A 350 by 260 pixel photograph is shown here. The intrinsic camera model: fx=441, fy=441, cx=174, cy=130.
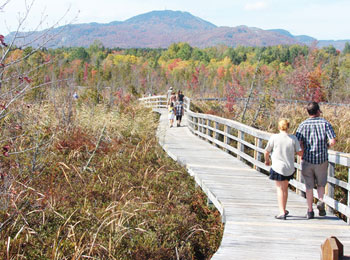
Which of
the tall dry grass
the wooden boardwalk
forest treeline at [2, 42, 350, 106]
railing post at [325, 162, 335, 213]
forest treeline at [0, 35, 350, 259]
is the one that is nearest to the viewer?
the wooden boardwalk

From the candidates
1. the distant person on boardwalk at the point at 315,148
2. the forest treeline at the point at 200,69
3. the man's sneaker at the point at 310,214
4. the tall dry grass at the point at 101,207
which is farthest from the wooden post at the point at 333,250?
the forest treeline at the point at 200,69

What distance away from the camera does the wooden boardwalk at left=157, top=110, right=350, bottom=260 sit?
15.7 ft

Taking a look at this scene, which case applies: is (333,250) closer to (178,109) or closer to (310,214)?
(310,214)

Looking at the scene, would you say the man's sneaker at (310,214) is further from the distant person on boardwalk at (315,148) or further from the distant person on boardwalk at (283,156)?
the distant person on boardwalk at (283,156)

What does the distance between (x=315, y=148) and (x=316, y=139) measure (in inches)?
4.6

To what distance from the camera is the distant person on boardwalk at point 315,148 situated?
5.72 meters

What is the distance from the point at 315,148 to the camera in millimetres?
5738

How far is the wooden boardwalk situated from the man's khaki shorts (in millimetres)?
497

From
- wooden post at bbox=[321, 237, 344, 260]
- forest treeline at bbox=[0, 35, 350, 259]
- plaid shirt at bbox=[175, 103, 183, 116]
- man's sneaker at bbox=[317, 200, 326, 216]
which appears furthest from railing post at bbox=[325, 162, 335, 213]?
plaid shirt at bbox=[175, 103, 183, 116]

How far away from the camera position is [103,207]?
6934 mm

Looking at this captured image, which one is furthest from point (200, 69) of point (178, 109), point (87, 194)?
point (87, 194)

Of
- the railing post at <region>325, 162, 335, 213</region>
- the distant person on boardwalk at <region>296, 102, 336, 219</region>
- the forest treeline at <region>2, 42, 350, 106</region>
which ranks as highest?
the distant person on boardwalk at <region>296, 102, 336, 219</region>

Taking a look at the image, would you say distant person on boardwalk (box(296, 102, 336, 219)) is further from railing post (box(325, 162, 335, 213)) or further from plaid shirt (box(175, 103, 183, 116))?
plaid shirt (box(175, 103, 183, 116))

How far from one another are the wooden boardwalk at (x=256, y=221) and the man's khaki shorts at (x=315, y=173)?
1.63 ft
